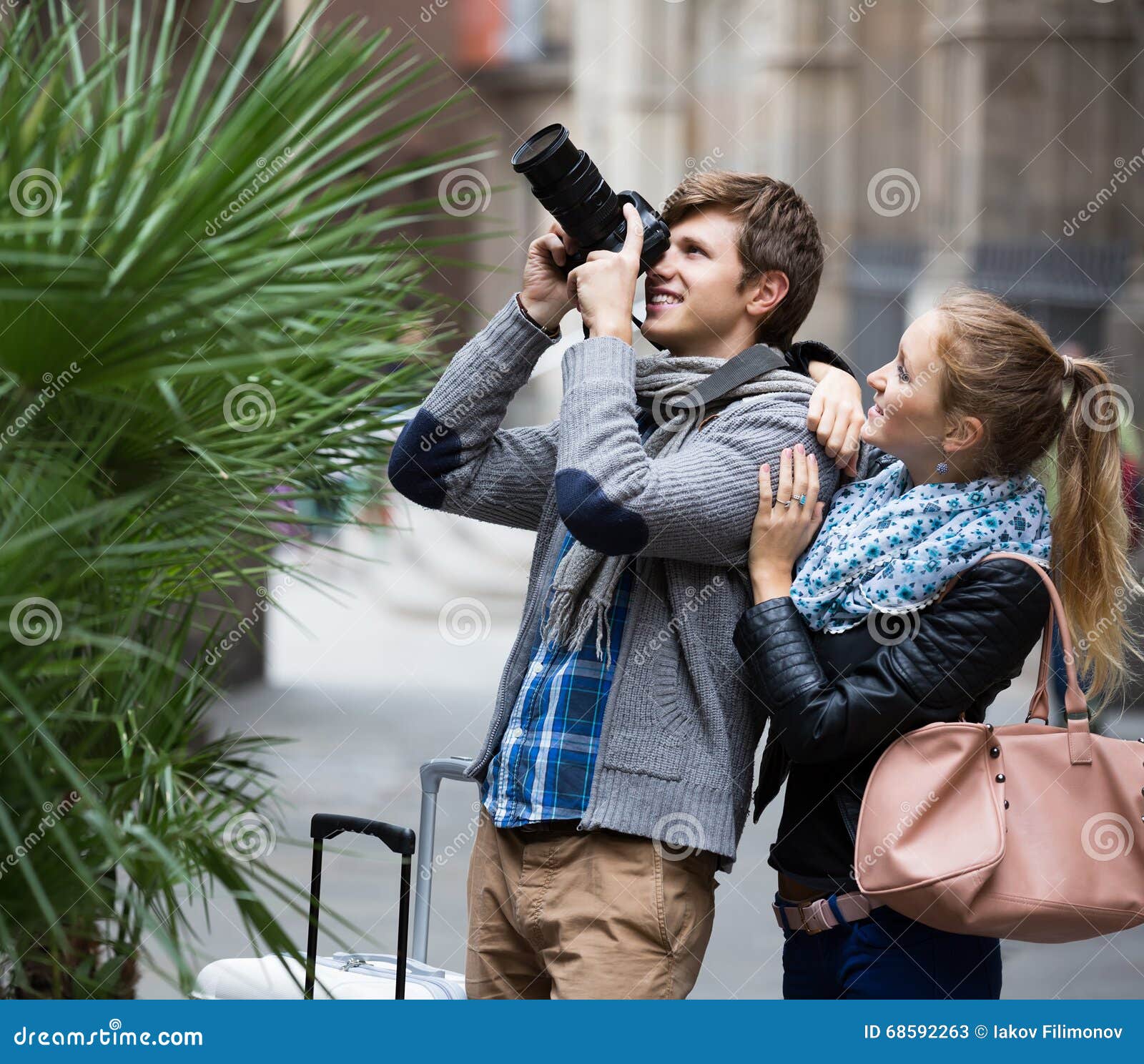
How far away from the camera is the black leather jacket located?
6.02 ft

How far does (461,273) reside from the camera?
27.4 metres

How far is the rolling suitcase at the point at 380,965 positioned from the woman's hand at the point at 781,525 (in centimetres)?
63

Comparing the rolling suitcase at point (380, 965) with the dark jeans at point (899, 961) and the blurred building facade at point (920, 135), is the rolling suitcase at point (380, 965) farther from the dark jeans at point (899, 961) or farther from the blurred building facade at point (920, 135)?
the blurred building facade at point (920, 135)

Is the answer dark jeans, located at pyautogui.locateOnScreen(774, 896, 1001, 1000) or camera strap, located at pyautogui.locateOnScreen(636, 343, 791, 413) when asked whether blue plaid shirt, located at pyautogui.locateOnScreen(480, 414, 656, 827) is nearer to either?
camera strap, located at pyautogui.locateOnScreen(636, 343, 791, 413)

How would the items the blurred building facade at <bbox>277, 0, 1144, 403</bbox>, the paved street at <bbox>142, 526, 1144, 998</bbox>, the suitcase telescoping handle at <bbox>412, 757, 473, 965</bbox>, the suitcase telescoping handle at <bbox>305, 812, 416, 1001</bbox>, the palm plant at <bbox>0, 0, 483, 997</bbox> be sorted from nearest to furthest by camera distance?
the palm plant at <bbox>0, 0, 483, 997</bbox>, the suitcase telescoping handle at <bbox>305, 812, 416, 1001</bbox>, the suitcase telescoping handle at <bbox>412, 757, 473, 965</bbox>, the paved street at <bbox>142, 526, 1144, 998</bbox>, the blurred building facade at <bbox>277, 0, 1144, 403</bbox>

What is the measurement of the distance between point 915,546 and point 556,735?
53cm

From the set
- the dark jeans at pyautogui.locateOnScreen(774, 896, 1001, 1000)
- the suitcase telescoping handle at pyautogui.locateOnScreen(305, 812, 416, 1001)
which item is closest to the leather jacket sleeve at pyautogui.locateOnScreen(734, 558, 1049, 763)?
the dark jeans at pyautogui.locateOnScreen(774, 896, 1001, 1000)

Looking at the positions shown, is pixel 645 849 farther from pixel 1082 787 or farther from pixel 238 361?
pixel 238 361

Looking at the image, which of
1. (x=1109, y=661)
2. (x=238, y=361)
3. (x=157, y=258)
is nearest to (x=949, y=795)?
(x=1109, y=661)

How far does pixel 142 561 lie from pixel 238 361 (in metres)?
0.33

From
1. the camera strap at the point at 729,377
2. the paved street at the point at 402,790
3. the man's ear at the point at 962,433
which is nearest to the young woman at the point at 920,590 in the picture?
the man's ear at the point at 962,433

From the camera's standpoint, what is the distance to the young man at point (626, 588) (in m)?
1.93

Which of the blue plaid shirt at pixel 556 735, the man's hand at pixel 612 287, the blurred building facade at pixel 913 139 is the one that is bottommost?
the blue plaid shirt at pixel 556 735

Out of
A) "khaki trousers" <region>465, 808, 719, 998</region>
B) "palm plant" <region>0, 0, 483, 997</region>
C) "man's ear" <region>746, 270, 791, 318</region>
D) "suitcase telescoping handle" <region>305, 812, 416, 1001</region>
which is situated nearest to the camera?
"palm plant" <region>0, 0, 483, 997</region>
